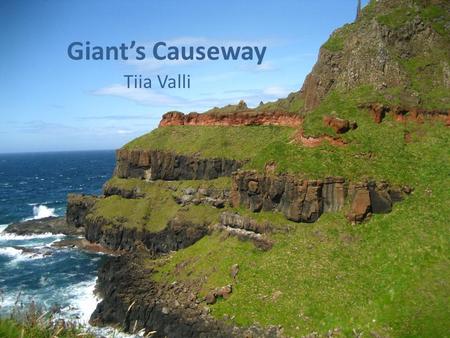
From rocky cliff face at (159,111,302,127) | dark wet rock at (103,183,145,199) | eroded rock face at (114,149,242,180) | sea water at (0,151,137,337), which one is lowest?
sea water at (0,151,137,337)

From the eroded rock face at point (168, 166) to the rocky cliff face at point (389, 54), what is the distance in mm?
18334

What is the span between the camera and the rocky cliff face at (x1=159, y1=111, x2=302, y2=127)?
89419 mm

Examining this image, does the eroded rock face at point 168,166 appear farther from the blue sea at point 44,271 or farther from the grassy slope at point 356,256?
the grassy slope at point 356,256

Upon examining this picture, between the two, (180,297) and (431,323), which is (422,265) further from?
(180,297)

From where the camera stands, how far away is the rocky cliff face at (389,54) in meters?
65.4

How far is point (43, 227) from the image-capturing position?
3829 inches

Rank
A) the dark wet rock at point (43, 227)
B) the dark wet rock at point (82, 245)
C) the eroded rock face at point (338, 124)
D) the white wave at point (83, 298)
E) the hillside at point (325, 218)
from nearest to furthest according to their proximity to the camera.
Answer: the hillside at point (325, 218) < the white wave at point (83, 298) < the eroded rock face at point (338, 124) < the dark wet rock at point (82, 245) < the dark wet rock at point (43, 227)

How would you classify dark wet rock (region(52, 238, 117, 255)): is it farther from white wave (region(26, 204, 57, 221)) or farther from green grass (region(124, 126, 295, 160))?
white wave (region(26, 204, 57, 221))

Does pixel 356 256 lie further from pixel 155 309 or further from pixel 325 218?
pixel 155 309

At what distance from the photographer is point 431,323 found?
37406 millimetres

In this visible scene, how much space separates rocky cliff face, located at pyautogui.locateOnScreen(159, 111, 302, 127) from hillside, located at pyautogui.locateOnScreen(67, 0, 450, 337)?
16.9 feet

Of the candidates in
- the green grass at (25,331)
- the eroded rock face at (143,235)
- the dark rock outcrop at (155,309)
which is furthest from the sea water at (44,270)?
the green grass at (25,331)

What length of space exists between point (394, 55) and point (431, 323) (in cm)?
4342

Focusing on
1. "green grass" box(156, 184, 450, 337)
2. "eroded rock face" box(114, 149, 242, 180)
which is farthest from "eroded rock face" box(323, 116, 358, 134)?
"eroded rock face" box(114, 149, 242, 180)
